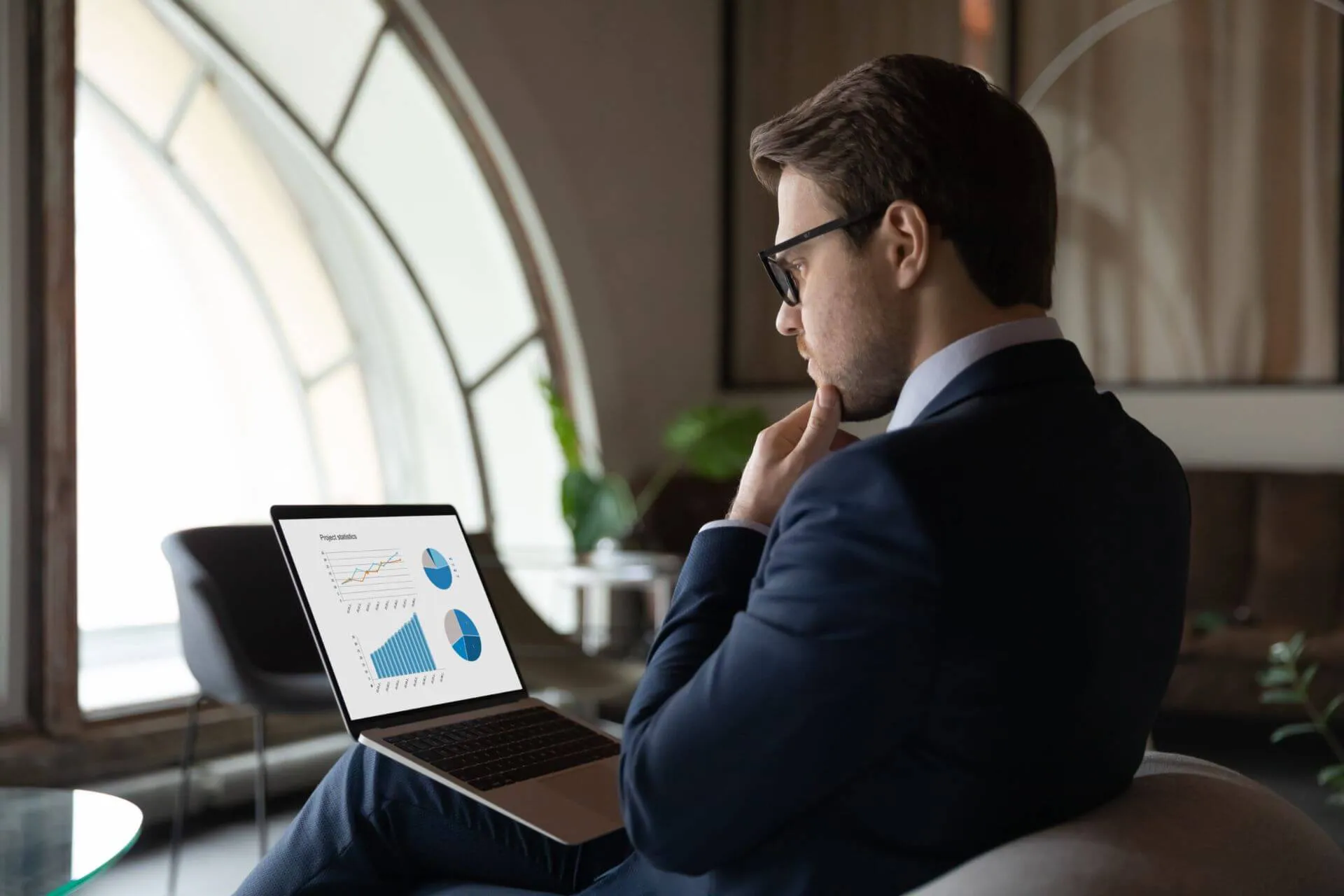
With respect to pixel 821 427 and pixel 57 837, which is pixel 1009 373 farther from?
pixel 57 837

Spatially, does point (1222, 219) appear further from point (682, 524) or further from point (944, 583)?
point (944, 583)

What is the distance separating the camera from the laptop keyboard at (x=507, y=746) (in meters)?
1.35

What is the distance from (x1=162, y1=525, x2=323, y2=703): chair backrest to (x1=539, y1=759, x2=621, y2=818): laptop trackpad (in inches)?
66.2

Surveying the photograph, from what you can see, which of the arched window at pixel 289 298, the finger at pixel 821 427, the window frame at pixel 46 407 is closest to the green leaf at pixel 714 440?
the arched window at pixel 289 298

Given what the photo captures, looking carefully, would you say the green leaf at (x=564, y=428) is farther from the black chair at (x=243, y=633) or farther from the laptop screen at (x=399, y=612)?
the laptop screen at (x=399, y=612)

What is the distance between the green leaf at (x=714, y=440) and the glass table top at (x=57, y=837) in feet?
10.6

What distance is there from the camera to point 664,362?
18.7 feet

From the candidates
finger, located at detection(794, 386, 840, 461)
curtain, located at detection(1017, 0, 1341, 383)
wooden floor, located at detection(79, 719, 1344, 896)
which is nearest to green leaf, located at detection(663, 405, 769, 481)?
curtain, located at detection(1017, 0, 1341, 383)

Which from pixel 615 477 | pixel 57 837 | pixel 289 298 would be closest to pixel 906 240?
pixel 57 837

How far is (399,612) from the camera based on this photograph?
1582mm

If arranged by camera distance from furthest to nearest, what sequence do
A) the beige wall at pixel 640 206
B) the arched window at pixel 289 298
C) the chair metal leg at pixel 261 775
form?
the beige wall at pixel 640 206
the arched window at pixel 289 298
the chair metal leg at pixel 261 775

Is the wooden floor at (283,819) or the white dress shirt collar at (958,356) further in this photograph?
the wooden floor at (283,819)

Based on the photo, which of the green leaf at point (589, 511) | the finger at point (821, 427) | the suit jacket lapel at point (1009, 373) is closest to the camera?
the suit jacket lapel at point (1009, 373)

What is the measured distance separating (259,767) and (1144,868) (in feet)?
7.29
